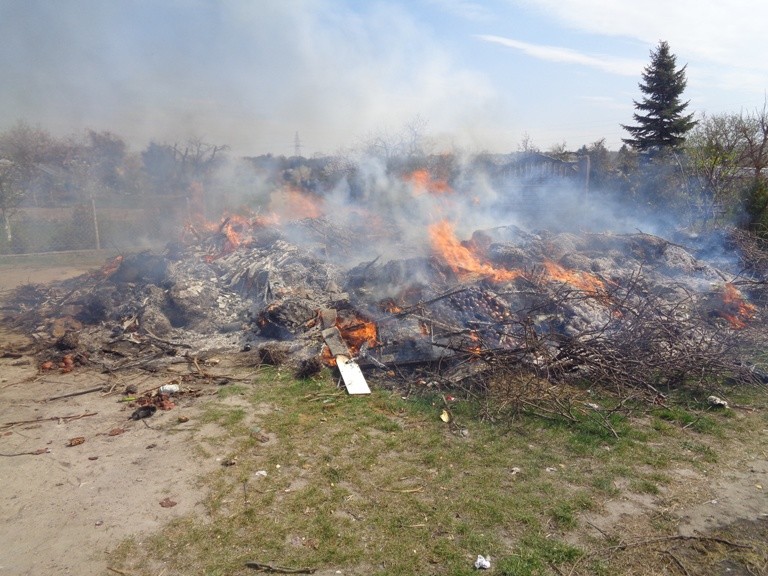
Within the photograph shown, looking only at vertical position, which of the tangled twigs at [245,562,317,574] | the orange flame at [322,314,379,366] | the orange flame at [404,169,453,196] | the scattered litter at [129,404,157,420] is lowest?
the scattered litter at [129,404,157,420]

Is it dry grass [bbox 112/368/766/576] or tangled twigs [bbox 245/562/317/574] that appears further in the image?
dry grass [bbox 112/368/766/576]

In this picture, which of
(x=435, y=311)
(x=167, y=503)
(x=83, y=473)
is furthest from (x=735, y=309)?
(x=83, y=473)

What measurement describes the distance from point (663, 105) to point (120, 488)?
31.0m

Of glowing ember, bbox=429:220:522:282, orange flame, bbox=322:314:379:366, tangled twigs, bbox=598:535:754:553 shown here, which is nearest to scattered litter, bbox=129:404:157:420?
orange flame, bbox=322:314:379:366

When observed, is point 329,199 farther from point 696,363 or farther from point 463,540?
point 463,540

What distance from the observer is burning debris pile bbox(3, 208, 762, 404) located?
7680 millimetres

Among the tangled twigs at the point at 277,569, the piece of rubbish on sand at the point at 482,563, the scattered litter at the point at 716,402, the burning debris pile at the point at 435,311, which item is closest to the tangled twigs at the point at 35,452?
the burning debris pile at the point at 435,311

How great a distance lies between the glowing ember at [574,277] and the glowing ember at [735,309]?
2494 mm

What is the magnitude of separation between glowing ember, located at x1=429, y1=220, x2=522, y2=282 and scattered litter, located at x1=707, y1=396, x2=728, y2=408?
460cm

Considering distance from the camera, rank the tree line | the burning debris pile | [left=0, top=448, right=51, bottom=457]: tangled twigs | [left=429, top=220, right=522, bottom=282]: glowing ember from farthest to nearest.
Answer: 1. the tree line
2. [left=429, top=220, right=522, bottom=282]: glowing ember
3. the burning debris pile
4. [left=0, top=448, right=51, bottom=457]: tangled twigs

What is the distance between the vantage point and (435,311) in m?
9.41

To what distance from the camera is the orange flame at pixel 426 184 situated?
66.5ft

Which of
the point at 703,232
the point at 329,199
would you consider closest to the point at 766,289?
the point at 703,232

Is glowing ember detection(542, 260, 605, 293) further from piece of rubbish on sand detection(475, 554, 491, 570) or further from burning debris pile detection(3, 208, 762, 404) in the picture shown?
piece of rubbish on sand detection(475, 554, 491, 570)
